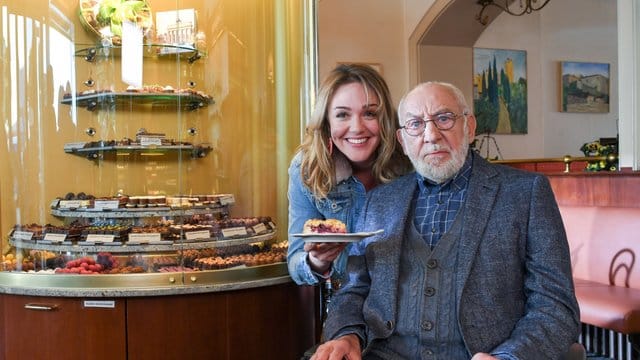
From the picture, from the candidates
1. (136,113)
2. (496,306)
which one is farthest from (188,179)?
(496,306)

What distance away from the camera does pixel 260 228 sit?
2.89 metres

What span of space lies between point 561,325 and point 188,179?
1824mm

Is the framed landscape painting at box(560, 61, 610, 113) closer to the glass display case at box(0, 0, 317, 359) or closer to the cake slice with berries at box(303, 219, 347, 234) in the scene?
the glass display case at box(0, 0, 317, 359)

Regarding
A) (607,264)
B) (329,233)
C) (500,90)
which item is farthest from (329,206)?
(500,90)

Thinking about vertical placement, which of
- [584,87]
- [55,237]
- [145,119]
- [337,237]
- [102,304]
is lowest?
[102,304]

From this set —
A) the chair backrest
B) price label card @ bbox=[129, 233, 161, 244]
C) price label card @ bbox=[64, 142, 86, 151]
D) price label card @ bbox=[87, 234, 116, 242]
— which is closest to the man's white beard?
price label card @ bbox=[129, 233, 161, 244]

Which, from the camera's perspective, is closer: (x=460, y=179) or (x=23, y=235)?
(x=460, y=179)

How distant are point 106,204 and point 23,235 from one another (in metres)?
0.41

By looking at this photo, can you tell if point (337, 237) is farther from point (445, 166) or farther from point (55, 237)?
point (55, 237)

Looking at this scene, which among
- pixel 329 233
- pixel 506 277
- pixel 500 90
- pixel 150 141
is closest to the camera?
pixel 506 277

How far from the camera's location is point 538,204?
1.55 meters

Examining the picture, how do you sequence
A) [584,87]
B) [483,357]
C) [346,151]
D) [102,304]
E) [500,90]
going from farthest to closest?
[584,87] < [500,90] < [102,304] < [346,151] < [483,357]

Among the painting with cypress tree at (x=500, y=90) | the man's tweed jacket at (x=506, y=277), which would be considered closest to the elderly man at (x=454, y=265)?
the man's tweed jacket at (x=506, y=277)

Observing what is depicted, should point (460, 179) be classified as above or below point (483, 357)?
above
